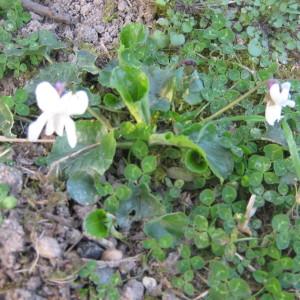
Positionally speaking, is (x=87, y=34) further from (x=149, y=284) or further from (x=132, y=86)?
(x=149, y=284)

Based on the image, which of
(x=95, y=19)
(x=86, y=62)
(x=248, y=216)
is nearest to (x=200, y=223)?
(x=248, y=216)

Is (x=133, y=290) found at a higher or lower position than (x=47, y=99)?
lower

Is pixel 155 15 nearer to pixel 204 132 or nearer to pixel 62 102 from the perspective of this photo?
pixel 204 132

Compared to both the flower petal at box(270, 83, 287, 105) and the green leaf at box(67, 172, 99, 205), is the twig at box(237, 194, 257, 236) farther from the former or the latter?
the green leaf at box(67, 172, 99, 205)

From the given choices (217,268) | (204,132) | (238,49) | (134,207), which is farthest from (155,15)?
(217,268)

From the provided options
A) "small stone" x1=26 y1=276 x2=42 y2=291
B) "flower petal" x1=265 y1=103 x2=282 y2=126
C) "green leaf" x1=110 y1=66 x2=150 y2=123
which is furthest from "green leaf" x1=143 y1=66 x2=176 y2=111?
"small stone" x1=26 y1=276 x2=42 y2=291
